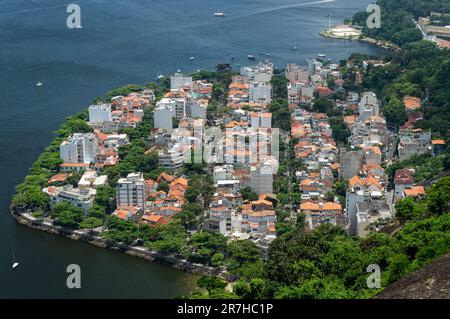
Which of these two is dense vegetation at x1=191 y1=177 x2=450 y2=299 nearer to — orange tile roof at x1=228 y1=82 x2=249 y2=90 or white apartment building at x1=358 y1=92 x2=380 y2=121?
white apartment building at x1=358 y1=92 x2=380 y2=121

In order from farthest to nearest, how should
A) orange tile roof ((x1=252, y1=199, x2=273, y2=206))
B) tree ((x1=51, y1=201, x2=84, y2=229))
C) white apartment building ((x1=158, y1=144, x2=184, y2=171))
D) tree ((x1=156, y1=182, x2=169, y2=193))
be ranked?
white apartment building ((x1=158, y1=144, x2=184, y2=171)) < tree ((x1=156, y1=182, x2=169, y2=193)) < orange tile roof ((x1=252, y1=199, x2=273, y2=206)) < tree ((x1=51, y1=201, x2=84, y2=229))

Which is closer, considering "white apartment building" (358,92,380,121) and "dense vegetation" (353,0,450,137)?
"dense vegetation" (353,0,450,137)

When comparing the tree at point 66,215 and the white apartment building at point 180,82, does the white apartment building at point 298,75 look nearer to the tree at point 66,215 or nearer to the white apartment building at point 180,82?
the white apartment building at point 180,82

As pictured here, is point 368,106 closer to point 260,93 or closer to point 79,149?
point 260,93

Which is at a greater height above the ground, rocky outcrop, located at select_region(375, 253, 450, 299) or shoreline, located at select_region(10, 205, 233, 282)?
rocky outcrop, located at select_region(375, 253, 450, 299)

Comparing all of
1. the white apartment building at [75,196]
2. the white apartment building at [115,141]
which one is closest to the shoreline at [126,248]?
the white apartment building at [75,196]

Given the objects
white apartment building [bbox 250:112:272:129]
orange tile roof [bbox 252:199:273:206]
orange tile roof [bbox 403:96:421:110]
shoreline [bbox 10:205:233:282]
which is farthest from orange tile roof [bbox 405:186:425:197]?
orange tile roof [bbox 403:96:421:110]
